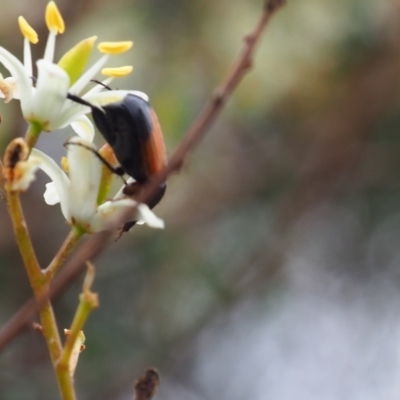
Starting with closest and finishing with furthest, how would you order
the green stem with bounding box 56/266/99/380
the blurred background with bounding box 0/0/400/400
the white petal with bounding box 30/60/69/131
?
the green stem with bounding box 56/266/99/380 → the white petal with bounding box 30/60/69/131 → the blurred background with bounding box 0/0/400/400

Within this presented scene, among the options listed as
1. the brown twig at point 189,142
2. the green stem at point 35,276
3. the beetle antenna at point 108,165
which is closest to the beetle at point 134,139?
the beetle antenna at point 108,165

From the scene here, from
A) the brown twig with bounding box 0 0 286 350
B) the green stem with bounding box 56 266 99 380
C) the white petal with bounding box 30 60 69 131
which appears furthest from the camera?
the white petal with bounding box 30 60 69 131

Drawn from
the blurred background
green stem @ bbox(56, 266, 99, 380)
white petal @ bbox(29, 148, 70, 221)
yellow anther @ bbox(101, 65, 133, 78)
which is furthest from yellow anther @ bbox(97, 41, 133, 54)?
the blurred background

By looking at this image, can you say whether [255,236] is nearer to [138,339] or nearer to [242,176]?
[242,176]

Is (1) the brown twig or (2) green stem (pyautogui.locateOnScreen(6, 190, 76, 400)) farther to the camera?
(2) green stem (pyautogui.locateOnScreen(6, 190, 76, 400))

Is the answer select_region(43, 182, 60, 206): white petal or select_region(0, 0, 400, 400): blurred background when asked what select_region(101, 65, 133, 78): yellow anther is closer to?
select_region(43, 182, 60, 206): white petal

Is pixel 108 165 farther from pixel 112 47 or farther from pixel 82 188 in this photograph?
pixel 112 47

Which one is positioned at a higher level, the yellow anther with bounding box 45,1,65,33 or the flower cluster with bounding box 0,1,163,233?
the yellow anther with bounding box 45,1,65,33
